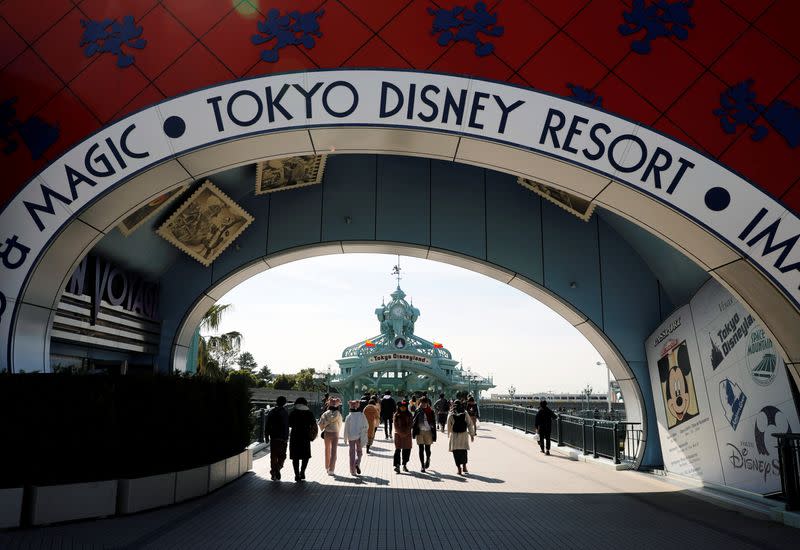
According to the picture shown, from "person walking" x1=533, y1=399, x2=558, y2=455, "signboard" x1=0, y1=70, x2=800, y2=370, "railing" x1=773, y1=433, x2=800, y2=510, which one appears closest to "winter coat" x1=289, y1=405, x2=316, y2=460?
"signboard" x1=0, y1=70, x2=800, y2=370

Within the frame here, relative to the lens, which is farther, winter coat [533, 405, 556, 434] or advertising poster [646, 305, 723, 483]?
winter coat [533, 405, 556, 434]

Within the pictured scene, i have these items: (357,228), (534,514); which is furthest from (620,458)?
(357,228)

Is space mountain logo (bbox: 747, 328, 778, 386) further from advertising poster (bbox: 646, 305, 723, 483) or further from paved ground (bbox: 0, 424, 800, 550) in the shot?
paved ground (bbox: 0, 424, 800, 550)

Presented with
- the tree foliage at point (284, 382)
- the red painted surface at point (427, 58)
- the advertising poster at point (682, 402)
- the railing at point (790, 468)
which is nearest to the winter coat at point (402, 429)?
the advertising poster at point (682, 402)

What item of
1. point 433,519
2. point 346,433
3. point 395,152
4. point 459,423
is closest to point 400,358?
point 459,423

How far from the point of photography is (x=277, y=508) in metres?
9.03

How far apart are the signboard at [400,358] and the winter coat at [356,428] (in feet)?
62.0

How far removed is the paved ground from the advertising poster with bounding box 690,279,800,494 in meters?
1.03

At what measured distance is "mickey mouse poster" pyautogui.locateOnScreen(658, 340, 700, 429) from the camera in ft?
42.3

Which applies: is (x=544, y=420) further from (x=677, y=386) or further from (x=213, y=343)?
(x=213, y=343)

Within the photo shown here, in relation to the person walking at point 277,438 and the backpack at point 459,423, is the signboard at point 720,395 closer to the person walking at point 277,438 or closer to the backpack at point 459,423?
the backpack at point 459,423

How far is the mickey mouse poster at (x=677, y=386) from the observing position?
1288 cm

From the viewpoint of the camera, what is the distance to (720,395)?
1154 centimetres

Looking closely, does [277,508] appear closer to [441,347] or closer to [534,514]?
[534,514]
